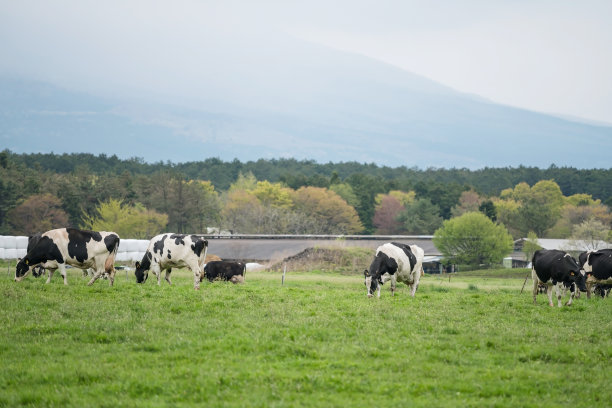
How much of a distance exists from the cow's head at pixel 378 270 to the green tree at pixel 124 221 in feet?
→ 266

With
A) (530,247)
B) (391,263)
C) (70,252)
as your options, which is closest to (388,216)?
(530,247)

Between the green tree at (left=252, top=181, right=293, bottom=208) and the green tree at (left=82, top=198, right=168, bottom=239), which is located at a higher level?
the green tree at (left=252, top=181, right=293, bottom=208)

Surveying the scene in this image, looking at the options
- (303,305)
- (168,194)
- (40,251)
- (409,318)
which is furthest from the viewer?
(168,194)

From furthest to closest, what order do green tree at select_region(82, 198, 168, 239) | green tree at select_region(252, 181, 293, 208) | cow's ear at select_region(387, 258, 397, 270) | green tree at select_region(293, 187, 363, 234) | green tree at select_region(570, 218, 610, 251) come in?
green tree at select_region(252, 181, 293, 208)
green tree at select_region(293, 187, 363, 234)
green tree at select_region(570, 218, 610, 251)
green tree at select_region(82, 198, 168, 239)
cow's ear at select_region(387, 258, 397, 270)

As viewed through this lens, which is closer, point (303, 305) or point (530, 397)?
point (530, 397)

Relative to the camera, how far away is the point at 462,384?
453 inches

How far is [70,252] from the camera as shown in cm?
2380

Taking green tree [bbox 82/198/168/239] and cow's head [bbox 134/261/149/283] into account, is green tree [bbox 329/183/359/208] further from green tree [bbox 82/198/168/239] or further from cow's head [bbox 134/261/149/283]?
cow's head [bbox 134/261/149/283]

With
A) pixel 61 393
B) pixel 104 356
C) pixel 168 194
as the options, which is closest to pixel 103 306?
pixel 104 356

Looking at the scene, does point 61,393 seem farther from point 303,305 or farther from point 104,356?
point 303,305

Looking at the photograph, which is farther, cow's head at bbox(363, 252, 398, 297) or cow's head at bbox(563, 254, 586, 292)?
cow's head at bbox(363, 252, 398, 297)

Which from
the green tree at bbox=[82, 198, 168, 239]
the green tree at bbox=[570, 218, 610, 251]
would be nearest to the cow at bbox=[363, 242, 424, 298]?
the green tree at bbox=[82, 198, 168, 239]

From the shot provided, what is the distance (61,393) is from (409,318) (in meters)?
9.40

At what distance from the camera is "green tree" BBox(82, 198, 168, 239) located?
103 meters
